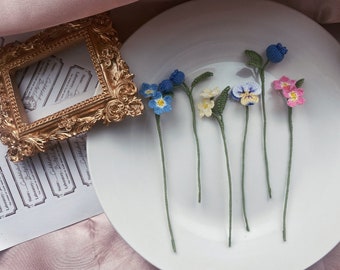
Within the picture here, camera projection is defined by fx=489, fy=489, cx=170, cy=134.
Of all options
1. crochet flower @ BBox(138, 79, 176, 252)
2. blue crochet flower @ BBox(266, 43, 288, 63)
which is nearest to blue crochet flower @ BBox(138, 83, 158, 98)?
crochet flower @ BBox(138, 79, 176, 252)

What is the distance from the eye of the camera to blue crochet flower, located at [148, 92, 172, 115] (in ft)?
1.43

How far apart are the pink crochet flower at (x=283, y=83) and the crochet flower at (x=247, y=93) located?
0.02 m

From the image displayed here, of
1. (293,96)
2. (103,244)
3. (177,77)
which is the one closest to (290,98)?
(293,96)

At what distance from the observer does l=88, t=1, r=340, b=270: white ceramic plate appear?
17.3 inches

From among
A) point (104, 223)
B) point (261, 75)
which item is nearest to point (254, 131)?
point (261, 75)

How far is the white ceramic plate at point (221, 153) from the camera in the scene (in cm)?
44

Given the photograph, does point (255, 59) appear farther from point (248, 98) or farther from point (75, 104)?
point (75, 104)

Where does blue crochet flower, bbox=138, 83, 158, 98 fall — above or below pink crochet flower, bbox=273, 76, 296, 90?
above

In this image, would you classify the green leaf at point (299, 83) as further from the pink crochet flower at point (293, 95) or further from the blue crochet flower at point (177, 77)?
the blue crochet flower at point (177, 77)

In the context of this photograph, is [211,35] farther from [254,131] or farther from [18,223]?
[18,223]

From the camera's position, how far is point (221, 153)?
1.51 ft

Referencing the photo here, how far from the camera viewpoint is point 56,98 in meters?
0.48

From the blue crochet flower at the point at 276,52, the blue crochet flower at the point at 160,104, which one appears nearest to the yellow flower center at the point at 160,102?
the blue crochet flower at the point at 160,104

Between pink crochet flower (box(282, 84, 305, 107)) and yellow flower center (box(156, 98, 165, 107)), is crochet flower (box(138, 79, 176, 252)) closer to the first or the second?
yellow flower center (box(156, 98, 165, 107))
